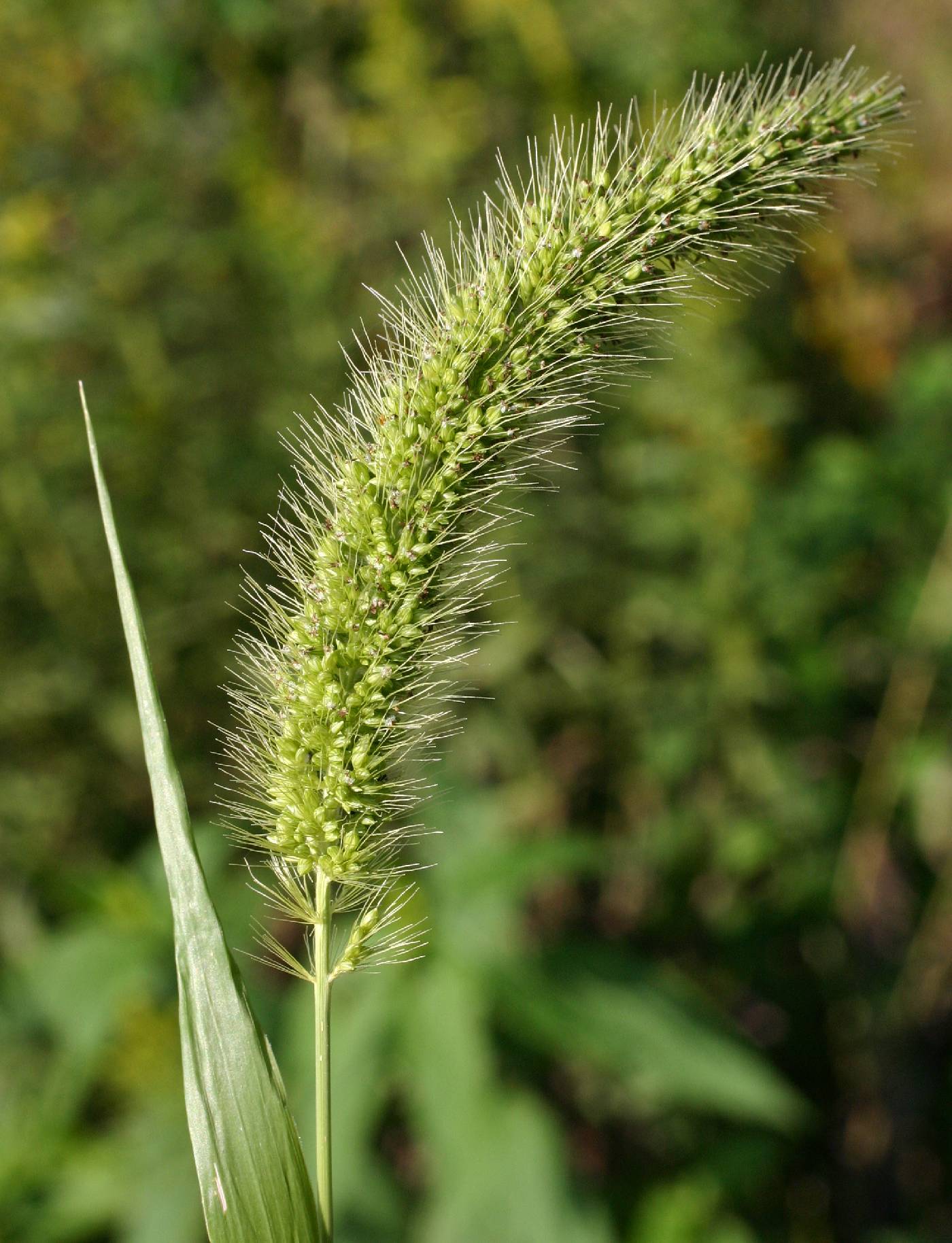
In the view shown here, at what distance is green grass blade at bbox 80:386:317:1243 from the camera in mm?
1189

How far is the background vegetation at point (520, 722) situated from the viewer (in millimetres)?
2969

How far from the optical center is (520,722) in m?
4.27

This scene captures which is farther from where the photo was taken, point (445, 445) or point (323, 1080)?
point (445, 445)

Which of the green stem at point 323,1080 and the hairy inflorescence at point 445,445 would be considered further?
the hairy inflorescence at point 445,445

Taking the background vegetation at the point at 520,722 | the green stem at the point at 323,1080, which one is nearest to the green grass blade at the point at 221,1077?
the green stem at the point at 323,1080

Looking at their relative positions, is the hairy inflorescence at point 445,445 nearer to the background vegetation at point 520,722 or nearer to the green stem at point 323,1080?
the green stem at point 323,1080

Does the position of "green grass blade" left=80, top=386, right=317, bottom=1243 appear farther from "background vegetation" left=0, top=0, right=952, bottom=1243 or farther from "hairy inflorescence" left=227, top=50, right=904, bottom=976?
"background vegetation" left=0, top=0, right=952, bottom=1243

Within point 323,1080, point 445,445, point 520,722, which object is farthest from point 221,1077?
point 520,722

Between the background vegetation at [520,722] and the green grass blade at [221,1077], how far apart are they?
1.58m

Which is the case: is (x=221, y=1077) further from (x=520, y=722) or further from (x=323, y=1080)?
(x=520, y=722)

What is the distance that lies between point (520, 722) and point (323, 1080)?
3.15m

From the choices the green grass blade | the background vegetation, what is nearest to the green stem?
the green grass blade

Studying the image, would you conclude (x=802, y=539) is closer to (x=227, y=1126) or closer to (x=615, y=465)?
(x=615, y=465)

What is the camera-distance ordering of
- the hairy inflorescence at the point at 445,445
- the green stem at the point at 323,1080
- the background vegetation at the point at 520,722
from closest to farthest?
the green stem at the point at 323,1080 → the hairy inflorescence at the point at 445,445 → the background vegetation at the point at 520,722
